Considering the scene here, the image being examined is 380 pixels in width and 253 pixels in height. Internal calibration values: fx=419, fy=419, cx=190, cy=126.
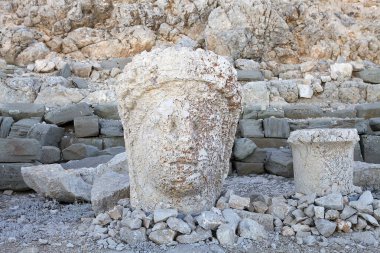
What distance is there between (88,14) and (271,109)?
7.42m

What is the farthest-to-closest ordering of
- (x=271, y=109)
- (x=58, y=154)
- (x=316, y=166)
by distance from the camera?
(x=271, y=109)
(x=58, y=154)
(x=316, y=166)

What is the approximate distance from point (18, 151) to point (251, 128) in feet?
13.3

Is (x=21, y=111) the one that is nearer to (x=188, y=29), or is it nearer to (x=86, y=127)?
(x=86, y=127)

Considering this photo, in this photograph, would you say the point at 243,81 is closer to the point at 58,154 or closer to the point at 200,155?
the point at 58,154

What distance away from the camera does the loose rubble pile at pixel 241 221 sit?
3.01 meters

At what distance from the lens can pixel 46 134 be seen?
727cm

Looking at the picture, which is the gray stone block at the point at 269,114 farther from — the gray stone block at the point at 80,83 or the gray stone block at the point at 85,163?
the gray stone block at the point at 80,83

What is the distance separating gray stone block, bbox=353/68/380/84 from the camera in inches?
428

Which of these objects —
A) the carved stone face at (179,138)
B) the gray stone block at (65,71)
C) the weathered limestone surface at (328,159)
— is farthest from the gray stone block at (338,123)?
the gray stone block at (65,71)

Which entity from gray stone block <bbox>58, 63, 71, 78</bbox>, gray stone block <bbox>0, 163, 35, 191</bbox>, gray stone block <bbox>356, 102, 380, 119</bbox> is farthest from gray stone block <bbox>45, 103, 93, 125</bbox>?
gray stone block <bbox>356, 102, 380, 119</bbox>

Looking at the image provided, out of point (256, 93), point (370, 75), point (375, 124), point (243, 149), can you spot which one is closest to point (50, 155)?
point (243, 149)

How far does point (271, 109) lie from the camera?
8.77m

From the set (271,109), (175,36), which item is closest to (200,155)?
(271,109)

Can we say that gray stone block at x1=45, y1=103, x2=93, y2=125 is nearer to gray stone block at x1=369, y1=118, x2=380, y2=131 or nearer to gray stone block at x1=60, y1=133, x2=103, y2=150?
gray stone block at x1=60, y1=133, x2=103, y2=150
